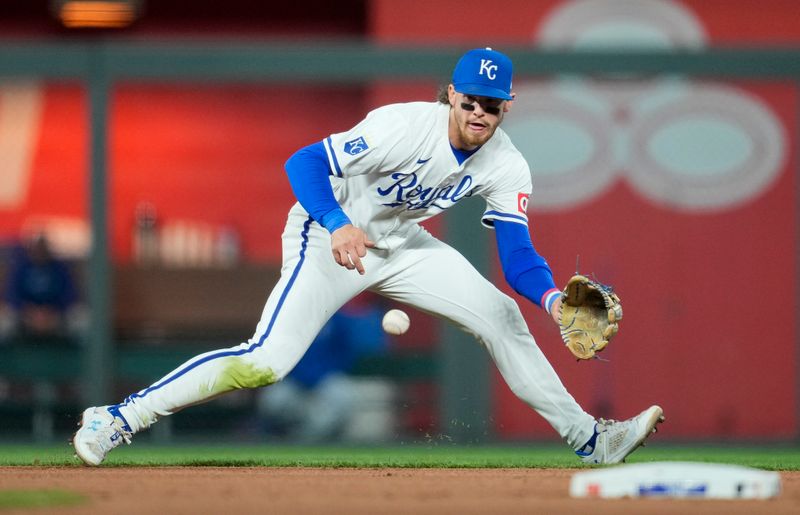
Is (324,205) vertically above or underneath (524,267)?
above

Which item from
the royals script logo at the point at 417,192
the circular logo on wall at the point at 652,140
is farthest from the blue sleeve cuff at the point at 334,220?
the circular logo on wall at the point at 652,140

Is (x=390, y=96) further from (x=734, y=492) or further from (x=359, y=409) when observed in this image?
(x=734, y=492)

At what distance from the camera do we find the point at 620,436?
557 centimetres

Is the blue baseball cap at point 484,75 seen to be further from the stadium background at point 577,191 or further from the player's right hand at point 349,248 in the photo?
the stadium background at point 577,191

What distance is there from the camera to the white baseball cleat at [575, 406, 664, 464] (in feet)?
18.3

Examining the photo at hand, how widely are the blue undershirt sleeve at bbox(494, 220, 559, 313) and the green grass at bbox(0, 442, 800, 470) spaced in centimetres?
95

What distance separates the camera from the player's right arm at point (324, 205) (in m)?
4.93

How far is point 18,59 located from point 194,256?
5.75ft

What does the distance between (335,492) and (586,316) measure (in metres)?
1.22

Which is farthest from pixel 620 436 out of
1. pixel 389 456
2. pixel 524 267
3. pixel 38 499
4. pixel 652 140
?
pixel 652 140

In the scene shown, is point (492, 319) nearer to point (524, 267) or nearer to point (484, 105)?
point (524, 267)

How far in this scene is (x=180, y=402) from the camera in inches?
209

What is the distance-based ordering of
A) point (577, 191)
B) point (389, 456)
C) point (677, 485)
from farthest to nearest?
point (577, 191), point (389, 456), point (677, 485)

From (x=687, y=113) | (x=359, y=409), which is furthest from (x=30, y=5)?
(x=687, y=113)
